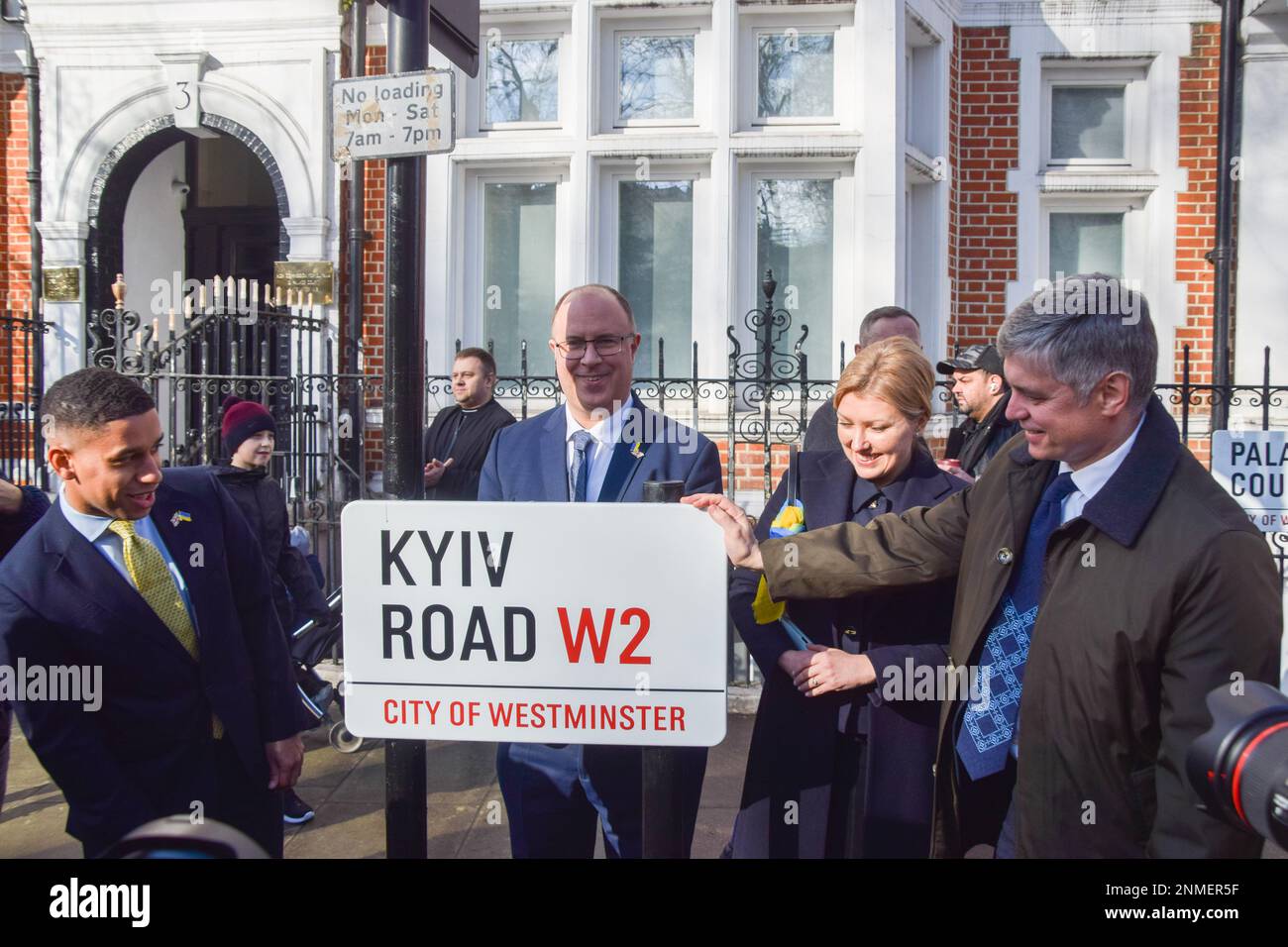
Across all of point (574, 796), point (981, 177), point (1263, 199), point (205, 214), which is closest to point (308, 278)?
point (205, 214)

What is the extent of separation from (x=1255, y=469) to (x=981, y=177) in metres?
3.91

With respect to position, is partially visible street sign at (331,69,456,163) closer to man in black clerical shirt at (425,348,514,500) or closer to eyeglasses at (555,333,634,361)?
eyeglasses at (555,333,634,361)

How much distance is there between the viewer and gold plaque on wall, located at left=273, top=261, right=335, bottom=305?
305 inches

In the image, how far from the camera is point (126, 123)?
26.2 ft

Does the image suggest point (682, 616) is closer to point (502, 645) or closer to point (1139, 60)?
point (502, 645)

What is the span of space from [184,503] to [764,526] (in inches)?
61.7

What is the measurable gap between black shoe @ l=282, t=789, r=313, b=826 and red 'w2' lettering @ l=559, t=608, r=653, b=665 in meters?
2.80

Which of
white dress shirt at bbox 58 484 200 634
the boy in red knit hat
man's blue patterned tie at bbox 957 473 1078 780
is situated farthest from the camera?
the boy in red knit hat

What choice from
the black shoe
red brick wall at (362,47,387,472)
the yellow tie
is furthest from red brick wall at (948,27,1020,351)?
the yellow tie

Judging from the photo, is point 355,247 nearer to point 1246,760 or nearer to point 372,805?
point 372,805

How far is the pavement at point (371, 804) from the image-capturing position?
4027mm

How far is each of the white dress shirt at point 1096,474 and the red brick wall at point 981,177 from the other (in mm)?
6042

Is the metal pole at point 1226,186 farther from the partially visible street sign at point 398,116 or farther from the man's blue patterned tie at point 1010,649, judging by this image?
the partially visible street sign at point 398,116
